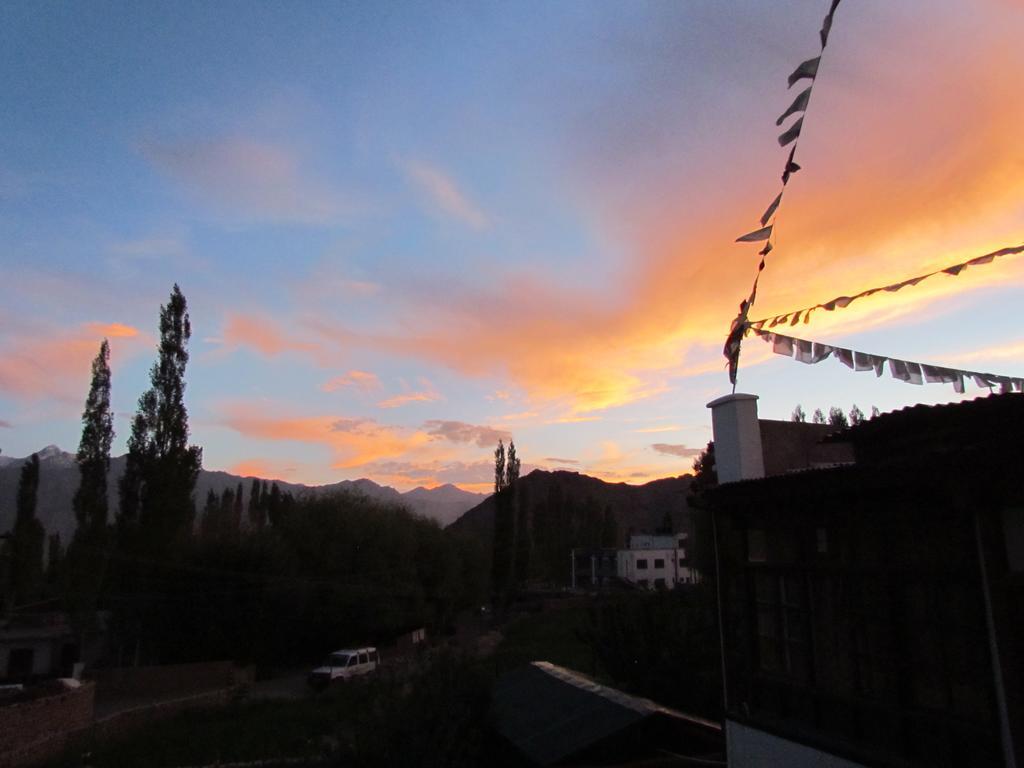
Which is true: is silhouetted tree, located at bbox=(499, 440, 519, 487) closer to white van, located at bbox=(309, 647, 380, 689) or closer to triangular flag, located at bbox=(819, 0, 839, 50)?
white van, located at bbox=(309, 647, 380, 689)

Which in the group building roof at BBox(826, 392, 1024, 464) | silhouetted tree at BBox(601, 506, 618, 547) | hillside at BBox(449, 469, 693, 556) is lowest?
building roof at BBox(826, 392, 1024, 464)

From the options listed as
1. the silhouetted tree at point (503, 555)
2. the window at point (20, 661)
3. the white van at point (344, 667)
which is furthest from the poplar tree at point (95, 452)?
the silhouetted tree at point (503, 555)

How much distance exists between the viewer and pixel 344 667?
2956 centimetres

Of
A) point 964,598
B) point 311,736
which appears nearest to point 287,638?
point 311,736

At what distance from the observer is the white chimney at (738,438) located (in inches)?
367

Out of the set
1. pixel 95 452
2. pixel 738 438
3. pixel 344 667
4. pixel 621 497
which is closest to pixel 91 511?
pixel 95 452

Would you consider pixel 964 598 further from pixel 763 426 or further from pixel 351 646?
pixel 351 646

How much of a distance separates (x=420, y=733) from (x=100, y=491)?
27.5 meters

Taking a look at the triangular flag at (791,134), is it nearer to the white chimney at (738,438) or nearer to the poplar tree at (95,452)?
the white chimney at (738,438)

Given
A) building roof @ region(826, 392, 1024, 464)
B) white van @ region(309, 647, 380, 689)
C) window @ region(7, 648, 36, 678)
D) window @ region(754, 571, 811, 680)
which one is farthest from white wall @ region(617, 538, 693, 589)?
building roof @ region(826, 392, 1024, 464)

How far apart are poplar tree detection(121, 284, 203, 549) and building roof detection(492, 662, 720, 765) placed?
2266cm

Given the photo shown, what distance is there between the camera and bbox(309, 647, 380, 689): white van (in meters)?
28.7

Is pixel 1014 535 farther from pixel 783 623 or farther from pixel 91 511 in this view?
pixel 91 511

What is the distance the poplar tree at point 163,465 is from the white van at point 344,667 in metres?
8.98
